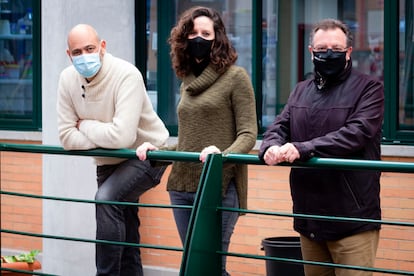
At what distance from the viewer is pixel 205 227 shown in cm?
521

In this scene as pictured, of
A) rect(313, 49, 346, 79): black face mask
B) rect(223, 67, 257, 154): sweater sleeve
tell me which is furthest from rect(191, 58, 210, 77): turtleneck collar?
rect(313, 49, 346, 79): black face mask

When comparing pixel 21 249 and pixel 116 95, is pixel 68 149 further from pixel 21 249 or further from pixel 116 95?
pixel 21 249

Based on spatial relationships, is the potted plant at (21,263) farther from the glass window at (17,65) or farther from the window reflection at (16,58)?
the window reflection at (16,58)

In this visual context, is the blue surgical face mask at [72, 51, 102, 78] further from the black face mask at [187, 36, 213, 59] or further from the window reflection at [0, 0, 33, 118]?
the window reflection at [0, 0, 33, 118]

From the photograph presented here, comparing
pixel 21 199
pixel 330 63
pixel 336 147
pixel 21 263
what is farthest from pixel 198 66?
Answer: pixel 21 199

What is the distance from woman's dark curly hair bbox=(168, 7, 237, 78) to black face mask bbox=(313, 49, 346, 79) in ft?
2.45

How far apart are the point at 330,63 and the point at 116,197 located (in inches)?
59.5

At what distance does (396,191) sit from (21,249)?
374cm

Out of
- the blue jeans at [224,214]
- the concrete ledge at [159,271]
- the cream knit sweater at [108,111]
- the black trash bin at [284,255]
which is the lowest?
the concrete ledge at [159,271]

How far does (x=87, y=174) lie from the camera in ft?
28.3

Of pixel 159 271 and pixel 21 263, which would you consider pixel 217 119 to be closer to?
pixel 21 263

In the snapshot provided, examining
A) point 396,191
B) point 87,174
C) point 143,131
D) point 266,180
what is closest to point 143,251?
point 87,174

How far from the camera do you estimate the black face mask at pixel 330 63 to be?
5035 millimetres

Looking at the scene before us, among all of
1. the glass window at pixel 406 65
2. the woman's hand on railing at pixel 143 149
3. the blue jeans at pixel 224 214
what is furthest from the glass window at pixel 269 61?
the woman's hand on railing at pixel 143 149
